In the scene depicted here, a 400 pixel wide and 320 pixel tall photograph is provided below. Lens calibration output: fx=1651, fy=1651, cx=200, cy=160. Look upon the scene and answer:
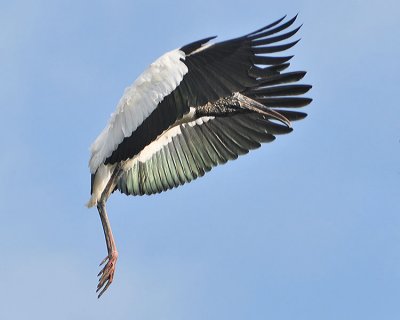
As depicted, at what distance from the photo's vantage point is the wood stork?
23.2 m

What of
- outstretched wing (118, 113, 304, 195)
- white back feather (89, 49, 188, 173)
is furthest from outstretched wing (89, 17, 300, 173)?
outstretched wing (118, 113, 304, 195)

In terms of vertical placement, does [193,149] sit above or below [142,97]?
above

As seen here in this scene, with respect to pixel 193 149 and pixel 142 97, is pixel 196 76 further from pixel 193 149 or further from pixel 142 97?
pixel 193 149

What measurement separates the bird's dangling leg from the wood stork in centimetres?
2

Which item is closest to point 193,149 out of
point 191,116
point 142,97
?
point 191,116

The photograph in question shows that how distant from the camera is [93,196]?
1002 inches

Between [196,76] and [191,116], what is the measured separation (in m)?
2.58

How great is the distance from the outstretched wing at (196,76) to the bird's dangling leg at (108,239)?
6.21ft

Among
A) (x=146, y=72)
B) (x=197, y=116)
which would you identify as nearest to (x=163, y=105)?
(x=146, y=72)

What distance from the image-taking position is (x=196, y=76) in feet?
76.0

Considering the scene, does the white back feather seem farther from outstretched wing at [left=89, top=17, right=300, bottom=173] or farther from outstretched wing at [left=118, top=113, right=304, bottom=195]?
outstretched wing at [left=118, top=113, right=304, bottom=195]

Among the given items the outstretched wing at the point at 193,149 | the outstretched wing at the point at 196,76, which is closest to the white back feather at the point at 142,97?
the outstretched wing at the point at 196,76

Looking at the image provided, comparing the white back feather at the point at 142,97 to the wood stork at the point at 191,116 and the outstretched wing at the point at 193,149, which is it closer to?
the wood stork at the point at 191,116

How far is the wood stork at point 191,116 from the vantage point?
23188 millimetres
